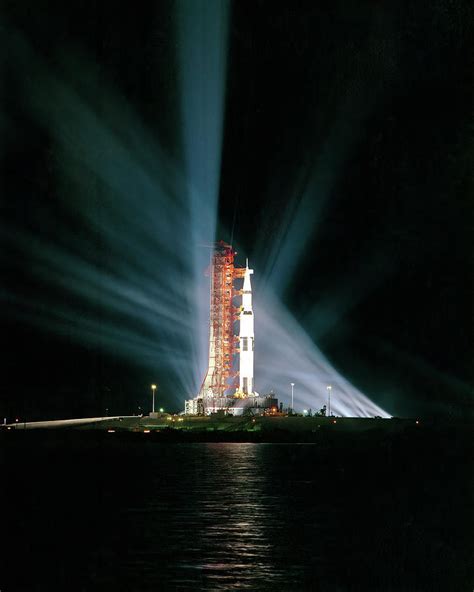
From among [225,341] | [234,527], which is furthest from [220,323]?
[234,527]

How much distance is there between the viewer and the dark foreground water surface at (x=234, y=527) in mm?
18484

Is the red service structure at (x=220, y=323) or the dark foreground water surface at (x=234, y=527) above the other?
Result: the red service structure at (x=220, y=323)

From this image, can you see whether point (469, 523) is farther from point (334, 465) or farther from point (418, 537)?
point (334, 465)

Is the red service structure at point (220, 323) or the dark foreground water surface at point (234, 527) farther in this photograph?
the red service structure at point (220, 323)

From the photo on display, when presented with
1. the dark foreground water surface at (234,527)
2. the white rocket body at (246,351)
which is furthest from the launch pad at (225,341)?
the dark foreground water surface at (234,527)

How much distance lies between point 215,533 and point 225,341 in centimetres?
6863

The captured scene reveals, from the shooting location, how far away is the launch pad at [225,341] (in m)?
90.8

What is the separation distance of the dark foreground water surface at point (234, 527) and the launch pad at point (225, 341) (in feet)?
139

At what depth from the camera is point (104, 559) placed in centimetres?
2017

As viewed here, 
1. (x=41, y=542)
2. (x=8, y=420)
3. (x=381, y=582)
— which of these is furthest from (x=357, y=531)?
(x=8, y=420)

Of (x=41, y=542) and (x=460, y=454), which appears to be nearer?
(x=41, y=542)

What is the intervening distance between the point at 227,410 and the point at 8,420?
105 ft

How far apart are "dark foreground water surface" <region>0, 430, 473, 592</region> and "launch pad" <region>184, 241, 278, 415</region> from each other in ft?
139

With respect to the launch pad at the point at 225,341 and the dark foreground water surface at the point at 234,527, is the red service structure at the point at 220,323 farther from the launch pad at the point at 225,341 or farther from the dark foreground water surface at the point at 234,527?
the dark foreground water surface at the point at 234,527
